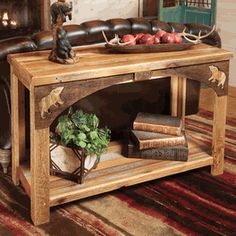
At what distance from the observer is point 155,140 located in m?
2.86

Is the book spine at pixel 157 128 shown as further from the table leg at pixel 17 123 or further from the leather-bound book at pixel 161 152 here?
the table leg at pixel 17 123

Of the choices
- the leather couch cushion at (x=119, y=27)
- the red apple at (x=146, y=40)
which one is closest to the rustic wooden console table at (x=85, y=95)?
the red apple at (x=146, y=40)

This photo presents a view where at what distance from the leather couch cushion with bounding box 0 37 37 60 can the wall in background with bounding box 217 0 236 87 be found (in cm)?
285

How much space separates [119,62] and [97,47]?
374 mm

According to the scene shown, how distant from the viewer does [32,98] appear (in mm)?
2248

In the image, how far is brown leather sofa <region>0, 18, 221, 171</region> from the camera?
276 cm

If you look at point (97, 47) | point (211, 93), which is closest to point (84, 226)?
point (97, 47)

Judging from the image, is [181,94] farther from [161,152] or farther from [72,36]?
[72,36]

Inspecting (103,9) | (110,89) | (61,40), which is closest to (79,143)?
(61,40)

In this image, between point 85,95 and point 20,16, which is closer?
point 85,95

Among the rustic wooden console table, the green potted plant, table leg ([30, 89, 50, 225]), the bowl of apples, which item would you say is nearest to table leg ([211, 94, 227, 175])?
the rustic wooden console table

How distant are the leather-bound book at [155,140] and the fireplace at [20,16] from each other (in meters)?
3.50

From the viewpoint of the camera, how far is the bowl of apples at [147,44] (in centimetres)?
264

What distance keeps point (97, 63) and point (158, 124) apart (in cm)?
64
